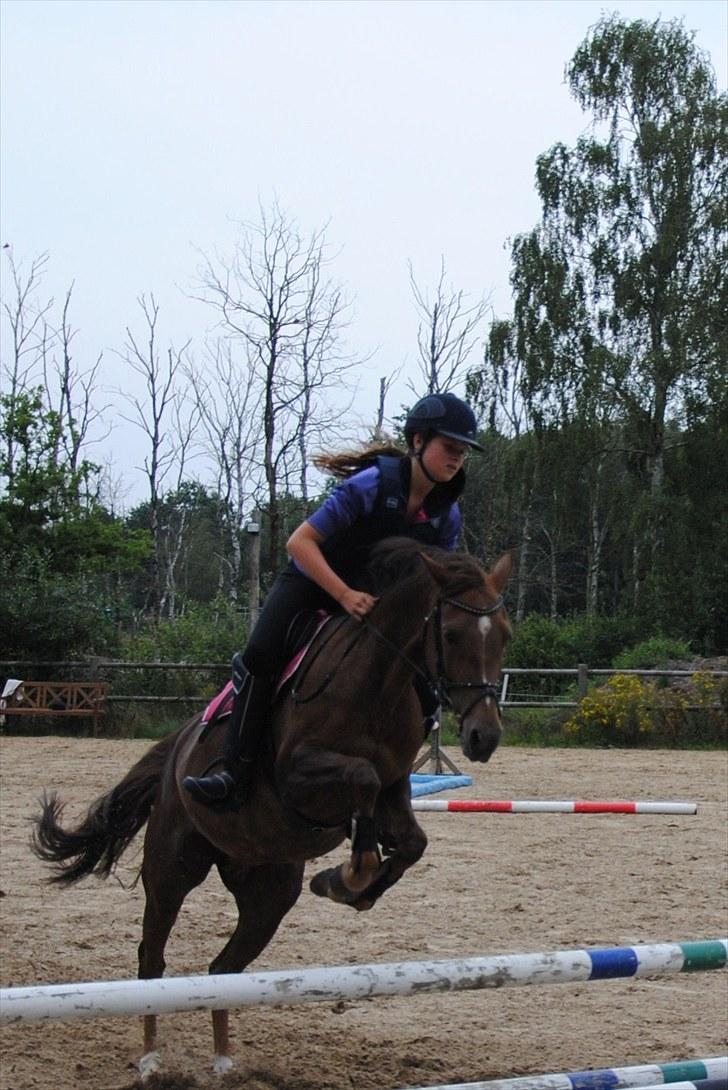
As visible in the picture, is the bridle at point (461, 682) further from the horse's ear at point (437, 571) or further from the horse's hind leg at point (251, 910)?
the horse's hind leg at point (251, 910)

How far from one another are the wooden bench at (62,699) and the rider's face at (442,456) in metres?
17.6

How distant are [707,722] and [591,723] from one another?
1.75 m

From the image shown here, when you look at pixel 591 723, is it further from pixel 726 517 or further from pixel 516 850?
pixel 726 517

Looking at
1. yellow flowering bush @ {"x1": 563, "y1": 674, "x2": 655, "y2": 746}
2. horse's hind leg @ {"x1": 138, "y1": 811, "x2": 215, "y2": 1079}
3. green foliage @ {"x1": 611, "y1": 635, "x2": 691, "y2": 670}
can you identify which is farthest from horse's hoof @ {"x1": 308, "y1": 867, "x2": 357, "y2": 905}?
green foliage @ {"x1": 611, "y1": 635, "x2": 691, "y2": 670}

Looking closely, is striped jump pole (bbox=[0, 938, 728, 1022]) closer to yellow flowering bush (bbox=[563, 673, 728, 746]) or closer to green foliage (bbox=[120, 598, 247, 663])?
yellow flowering bush (bbox=[563, 673, 728, 746])

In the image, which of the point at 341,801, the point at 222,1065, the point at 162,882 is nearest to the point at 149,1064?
the point at 222,1065

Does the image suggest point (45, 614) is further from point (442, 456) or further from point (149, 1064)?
point (442, 456)

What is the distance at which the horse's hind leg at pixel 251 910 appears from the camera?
531 cm

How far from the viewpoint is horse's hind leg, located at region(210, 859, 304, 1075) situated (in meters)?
5.31

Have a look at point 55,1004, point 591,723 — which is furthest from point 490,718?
point 591,723

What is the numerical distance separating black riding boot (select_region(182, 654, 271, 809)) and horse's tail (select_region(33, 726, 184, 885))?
3.00 ft

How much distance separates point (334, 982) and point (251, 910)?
2121 mm

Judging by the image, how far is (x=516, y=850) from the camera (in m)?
10.3

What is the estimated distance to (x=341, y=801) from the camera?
4133mm
